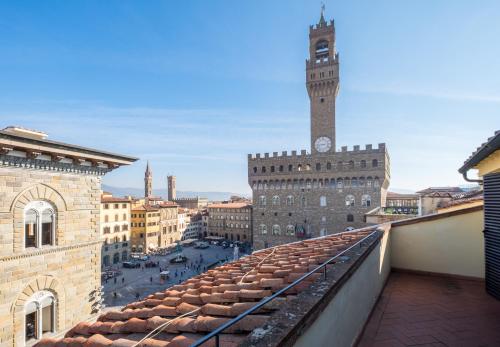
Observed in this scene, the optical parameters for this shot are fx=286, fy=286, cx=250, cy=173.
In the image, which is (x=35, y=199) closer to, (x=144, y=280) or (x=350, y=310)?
(x=350, y=310)

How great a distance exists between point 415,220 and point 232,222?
200 feet

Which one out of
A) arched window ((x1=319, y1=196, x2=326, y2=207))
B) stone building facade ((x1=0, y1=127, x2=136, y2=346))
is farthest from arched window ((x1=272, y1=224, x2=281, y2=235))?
stone building facade ((x1=0, y1=127, x2=136, y2=346))

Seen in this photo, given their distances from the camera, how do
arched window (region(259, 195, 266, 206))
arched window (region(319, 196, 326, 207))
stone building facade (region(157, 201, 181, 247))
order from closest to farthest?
arched window (region(319, 196, 326, 207))
arched window (region(259, 195, 266, 206))
stone building facade (region(157, 201, 181, 247))

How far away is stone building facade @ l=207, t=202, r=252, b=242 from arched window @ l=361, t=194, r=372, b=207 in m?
33.4

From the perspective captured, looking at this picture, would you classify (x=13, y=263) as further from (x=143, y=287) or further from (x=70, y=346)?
(x=143, y=287)

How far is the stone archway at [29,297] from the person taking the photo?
6.70m

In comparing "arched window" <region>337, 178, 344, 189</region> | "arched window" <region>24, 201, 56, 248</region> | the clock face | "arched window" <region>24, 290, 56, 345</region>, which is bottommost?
"arched window" <region>24, 290, 56, 345</region>

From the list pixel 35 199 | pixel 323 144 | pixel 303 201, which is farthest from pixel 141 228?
pixel 35 199

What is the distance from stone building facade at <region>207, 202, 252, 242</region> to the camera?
65.0 m

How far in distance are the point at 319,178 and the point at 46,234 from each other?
3252 cm

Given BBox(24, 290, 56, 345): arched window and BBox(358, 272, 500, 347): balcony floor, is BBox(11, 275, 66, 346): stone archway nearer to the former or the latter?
BBox(24, 290, 56, 345): arched window

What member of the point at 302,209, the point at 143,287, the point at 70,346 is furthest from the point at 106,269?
the point at 70,346

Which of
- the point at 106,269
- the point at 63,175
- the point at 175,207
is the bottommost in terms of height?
the point at 106,269

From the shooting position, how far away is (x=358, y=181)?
113 feet
